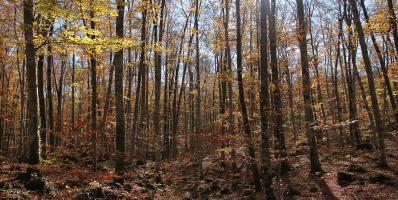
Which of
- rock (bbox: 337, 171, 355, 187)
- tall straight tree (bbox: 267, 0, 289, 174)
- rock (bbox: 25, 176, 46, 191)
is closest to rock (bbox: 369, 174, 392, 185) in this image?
rock (bbox: 337, 171, 355, 187)

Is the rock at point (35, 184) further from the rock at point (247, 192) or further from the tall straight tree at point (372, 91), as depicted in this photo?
the tall straight tree at point (372, 91)

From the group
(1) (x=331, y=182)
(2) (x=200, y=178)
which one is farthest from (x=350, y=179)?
(2) (x=200, y=178)

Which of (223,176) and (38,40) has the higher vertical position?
(38,40)

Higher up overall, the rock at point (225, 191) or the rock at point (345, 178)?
the rock at point (345, 178)

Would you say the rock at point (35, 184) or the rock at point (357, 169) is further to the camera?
the rock at point (357, 169)

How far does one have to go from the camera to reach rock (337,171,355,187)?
14594mm

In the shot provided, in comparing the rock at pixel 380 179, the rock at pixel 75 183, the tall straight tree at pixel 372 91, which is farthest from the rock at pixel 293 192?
the rock at pixel 75 183

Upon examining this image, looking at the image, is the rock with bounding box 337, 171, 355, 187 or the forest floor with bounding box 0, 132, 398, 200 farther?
the rock with bounding box 337, 171, 355, 187

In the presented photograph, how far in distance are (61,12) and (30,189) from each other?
203 inches

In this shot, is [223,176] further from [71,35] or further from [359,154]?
[71,35]

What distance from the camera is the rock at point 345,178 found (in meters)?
14.6

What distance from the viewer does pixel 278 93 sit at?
1401 cm

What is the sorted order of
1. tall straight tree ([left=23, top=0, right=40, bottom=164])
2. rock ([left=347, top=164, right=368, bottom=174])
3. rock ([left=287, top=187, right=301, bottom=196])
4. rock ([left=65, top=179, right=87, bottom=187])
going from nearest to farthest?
1. tall straight tree ([left=23, top=0, right=40, bottom=164])
2. rock ([left=65, top=179, right=87, bottom=187])
3. rock ([left=287, top=187, right=301, bottom=196])
4. rock ([left=347, top=164, right=368, bottom=174])

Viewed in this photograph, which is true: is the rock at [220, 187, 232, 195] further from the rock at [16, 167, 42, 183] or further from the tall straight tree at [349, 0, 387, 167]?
the rock at [16, 167, 42, 183]
